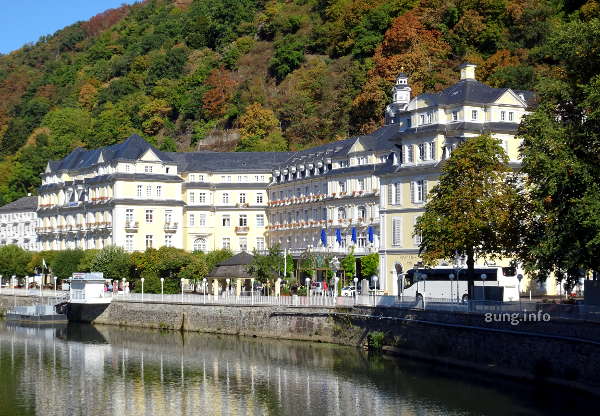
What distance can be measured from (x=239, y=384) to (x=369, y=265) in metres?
31.3

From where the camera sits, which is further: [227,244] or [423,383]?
[227,244]

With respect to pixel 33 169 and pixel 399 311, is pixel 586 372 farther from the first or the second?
pixel 33 169

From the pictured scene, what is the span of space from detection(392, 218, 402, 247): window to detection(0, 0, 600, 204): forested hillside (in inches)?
782

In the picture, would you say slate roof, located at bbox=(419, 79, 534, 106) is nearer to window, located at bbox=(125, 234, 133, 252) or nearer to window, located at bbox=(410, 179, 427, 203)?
window, located at bbox=(410, 179, 427, 203)

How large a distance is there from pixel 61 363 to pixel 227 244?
49.9m

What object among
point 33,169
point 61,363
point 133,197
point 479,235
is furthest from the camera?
point 33,169

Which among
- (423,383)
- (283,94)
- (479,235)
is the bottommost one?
(423,383)

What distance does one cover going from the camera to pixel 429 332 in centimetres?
4934

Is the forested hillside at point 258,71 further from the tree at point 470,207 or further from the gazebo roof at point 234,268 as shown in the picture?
the tree at point 470,207

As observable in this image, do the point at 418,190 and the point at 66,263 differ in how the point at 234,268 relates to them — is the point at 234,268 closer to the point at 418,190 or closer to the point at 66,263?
the point at 418,190

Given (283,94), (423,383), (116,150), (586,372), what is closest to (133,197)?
(116,150)

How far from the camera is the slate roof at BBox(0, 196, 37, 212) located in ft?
411

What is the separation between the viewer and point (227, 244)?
105m

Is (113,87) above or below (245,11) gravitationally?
below
